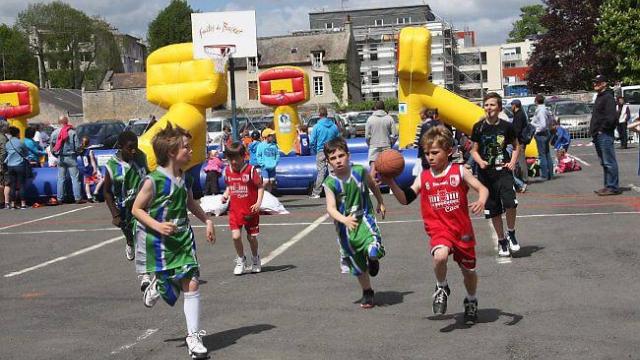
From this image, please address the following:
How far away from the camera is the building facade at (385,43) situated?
385ft

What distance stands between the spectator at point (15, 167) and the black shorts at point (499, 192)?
1371 cm

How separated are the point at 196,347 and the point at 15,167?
1554cm

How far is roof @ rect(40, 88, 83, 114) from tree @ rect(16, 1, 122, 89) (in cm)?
1249

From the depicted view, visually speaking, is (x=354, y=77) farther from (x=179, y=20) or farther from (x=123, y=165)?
(x=123, y=165)

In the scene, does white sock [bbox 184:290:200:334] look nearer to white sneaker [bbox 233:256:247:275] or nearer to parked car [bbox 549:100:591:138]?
white sneaker [bbox 233:256:247:275]

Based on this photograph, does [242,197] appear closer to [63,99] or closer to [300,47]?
[300,47]

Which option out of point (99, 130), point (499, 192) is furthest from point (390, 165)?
point (99, 130)

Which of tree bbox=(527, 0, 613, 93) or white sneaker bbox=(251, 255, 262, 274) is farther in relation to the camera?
tree bbox=(527, 0, 613, 93)

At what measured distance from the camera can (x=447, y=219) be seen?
6969 millimetres

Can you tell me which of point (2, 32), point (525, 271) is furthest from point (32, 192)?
point (2, 32)

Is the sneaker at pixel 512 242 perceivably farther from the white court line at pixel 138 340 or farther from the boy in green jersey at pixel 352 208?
the white court line at pixel 138 340

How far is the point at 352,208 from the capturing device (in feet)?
25.7

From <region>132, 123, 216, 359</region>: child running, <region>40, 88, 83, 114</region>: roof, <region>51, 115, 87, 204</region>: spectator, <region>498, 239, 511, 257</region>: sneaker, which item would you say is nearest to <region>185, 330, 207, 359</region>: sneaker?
<region>132, 123, 216, 359</region>: child running

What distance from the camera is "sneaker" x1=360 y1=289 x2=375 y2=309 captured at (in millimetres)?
7988
